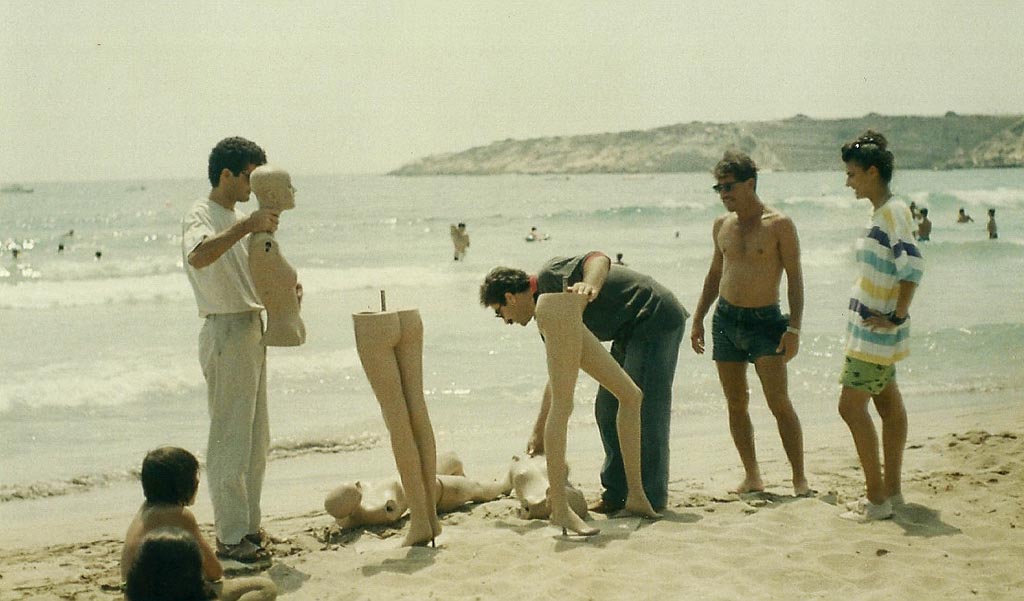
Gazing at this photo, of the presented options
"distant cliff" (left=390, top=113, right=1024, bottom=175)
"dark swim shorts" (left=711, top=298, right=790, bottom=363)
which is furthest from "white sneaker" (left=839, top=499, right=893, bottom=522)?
"distant cliff" (left=390, top=113, right=1024, bottom=175)

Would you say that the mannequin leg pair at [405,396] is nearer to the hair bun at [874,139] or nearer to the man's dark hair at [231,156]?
the man's dark hair at [231,156]

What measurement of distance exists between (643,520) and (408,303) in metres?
15.6

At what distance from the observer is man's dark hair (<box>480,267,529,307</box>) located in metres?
5.51

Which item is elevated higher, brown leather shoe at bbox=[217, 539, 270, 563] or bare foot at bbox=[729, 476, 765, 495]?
brown leather shoe at bbox=[217, 539, 270, 563]

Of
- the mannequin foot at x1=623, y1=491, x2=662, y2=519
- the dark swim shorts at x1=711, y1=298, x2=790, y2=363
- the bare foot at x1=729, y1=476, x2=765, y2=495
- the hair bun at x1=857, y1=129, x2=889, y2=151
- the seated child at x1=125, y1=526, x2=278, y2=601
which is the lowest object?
the bare foot at x1=729, y1=476, x2=765, y2=495

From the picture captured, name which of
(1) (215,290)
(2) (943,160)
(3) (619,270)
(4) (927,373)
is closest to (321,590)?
(1) (215,290)

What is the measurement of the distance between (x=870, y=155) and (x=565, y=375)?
1.86 m

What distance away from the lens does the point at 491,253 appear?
1309 inches

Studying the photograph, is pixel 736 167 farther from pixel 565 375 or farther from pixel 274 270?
pixel 274 270

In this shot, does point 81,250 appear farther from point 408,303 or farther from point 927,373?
Result: point 927,373

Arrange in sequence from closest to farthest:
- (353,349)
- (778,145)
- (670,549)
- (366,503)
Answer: (670,549) < (366,503) < (353,349) < (778,145)

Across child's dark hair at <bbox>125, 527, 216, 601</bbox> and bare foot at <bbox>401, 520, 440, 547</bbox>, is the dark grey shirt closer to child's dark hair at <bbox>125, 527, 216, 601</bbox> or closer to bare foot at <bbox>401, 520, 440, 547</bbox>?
bare foot at <bbox>401, 520, 440, 547</bbox>

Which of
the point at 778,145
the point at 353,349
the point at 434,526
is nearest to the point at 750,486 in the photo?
the point at 434,526

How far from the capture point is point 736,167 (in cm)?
615
